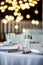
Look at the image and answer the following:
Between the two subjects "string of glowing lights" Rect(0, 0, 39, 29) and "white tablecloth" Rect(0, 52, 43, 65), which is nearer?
"white tablecloth" Rect(0, 52, 43, 65)

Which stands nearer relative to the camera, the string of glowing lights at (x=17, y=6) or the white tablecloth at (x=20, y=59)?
the white tablecloth at (x=20, y=59)

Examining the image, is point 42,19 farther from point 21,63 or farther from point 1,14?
point 21,63

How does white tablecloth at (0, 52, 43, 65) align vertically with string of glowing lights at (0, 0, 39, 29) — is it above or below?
below

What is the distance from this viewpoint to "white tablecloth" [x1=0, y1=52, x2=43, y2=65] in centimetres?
110

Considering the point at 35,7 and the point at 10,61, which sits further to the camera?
the point at 35,7

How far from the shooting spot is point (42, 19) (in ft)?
15.1

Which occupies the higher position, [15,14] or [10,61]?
[15,14]

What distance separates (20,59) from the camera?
1.14 meters

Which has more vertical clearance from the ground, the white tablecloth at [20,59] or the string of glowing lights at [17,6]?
the string of glowing lights at [17,6]

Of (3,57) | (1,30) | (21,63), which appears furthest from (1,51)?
(1,30)

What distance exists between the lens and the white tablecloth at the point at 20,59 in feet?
3.62

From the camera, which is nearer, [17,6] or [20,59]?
[20,59]

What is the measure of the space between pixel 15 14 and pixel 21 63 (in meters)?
3.60

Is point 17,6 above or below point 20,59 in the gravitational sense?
above
